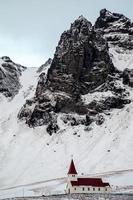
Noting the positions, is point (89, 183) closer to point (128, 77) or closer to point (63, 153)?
point (63, 153)

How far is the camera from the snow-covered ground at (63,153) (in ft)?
474

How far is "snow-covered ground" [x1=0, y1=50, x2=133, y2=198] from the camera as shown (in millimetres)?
144500

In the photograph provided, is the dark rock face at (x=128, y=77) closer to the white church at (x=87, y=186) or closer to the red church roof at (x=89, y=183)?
the red church roof at (x=89, y=183)

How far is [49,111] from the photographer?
630 ft

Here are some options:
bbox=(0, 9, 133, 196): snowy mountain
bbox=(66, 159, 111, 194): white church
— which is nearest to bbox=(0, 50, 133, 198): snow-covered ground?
bbox=(0, 9, 133, 196): snowy mountain

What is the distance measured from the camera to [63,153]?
16612 centimetres

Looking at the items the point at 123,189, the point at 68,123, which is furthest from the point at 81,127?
the point at 123,189

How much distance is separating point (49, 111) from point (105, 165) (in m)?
49.4

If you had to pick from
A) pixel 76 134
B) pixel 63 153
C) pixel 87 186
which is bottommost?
pixel 87 186

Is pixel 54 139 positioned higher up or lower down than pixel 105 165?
higher up

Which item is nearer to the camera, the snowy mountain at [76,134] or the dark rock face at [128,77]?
the snowy mountain at [76,134]

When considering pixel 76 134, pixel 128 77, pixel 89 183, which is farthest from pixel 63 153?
pixel 89 183

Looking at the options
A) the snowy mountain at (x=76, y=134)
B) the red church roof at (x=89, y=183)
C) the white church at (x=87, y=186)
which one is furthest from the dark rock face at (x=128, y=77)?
the white church at (x=87, y=186)

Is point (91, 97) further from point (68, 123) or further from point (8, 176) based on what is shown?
point (8, 176)
